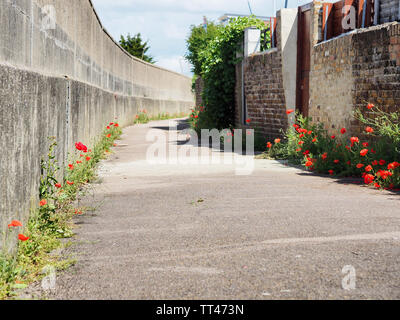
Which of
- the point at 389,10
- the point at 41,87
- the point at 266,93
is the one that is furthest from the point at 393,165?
the point at 266,93

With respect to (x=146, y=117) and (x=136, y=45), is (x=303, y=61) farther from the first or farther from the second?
(x=136, y=45)

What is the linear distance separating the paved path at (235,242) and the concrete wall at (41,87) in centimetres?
71

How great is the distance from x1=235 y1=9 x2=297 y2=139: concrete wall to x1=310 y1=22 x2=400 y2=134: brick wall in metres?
1.05

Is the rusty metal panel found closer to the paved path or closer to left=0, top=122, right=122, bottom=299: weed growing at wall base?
the paved path

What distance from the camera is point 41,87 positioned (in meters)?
4.89

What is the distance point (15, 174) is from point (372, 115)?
5.95 meters

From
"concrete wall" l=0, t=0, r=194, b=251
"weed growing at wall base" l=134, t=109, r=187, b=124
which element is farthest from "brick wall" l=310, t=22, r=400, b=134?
"weed growing at wall base" l=134, t=109, r=187, b=124

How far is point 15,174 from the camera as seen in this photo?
3.85m

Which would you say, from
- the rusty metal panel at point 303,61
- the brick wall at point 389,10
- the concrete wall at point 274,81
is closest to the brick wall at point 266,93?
the concrete wall at point 274,81

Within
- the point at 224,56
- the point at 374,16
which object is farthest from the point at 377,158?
the point at 224,56

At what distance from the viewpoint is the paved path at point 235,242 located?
3256 millimetres

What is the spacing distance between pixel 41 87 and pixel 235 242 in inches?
88.7

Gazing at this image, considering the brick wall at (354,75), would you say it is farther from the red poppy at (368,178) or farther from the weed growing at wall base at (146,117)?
the weed growing at wall base at (146,117)
